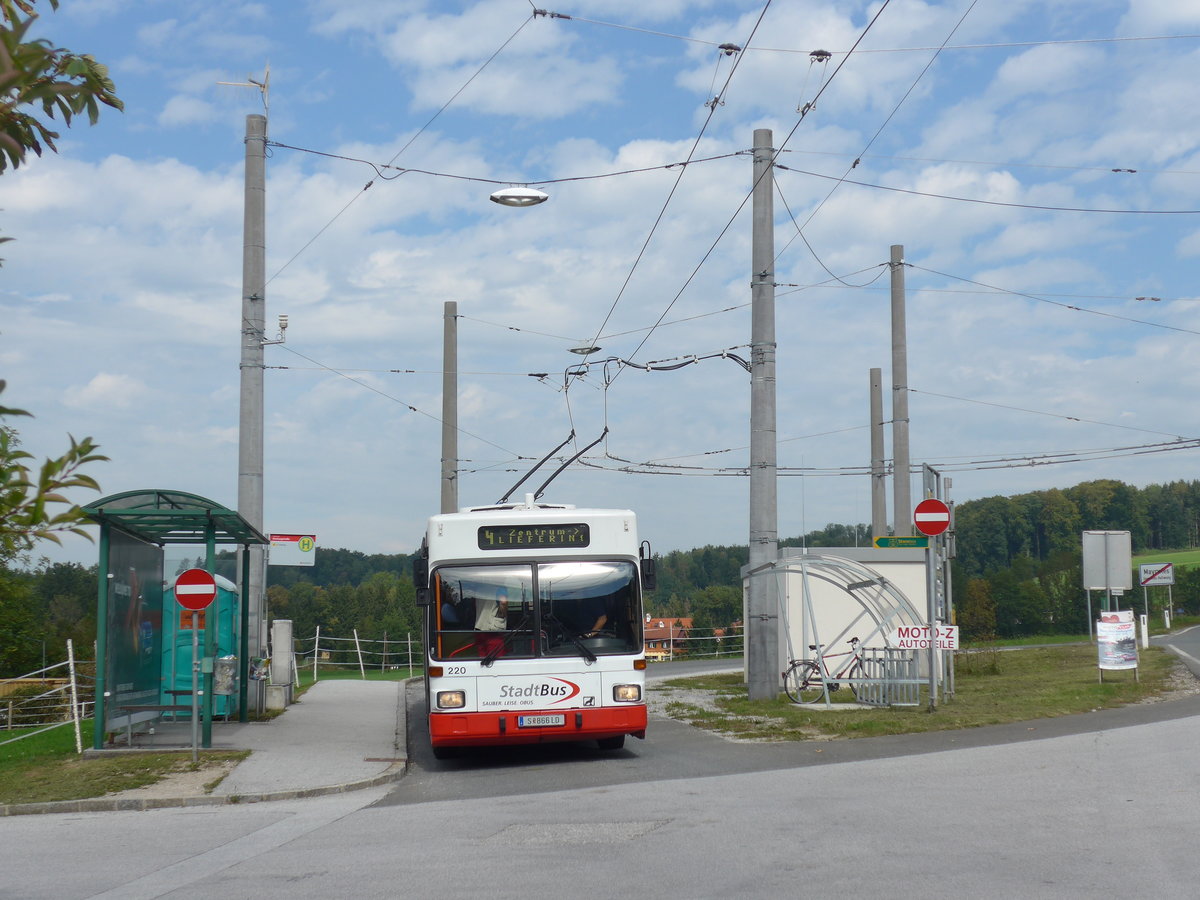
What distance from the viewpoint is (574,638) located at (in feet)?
46.5

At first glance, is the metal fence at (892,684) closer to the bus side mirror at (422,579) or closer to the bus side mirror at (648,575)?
the bus side mirror at (648,575)

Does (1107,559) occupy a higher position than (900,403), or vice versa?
(900,403)

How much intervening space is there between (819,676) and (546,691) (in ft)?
32.5

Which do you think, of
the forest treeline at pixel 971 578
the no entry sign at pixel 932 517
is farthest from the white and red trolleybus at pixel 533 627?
the forest treeline at pixel 971 578

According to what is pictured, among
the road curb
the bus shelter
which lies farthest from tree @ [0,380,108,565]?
the bus shelter

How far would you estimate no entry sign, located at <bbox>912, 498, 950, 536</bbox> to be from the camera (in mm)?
18219

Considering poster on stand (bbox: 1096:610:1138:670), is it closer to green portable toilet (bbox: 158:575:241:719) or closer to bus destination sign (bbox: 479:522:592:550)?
bus destination sign (bbox: 479:522:592:550)

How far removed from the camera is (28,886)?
26.2 ft

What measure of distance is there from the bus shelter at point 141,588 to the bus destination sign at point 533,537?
3.34 m

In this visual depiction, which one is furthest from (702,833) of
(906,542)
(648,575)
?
(906,542)

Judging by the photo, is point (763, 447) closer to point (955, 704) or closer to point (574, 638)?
point (955, 704)

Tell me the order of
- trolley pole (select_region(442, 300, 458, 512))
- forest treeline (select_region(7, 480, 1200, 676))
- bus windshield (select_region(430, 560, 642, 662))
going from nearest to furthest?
bus windshield (select_region(430, 560, 642, 662)) < trolley pole (select_region(442, 300, 458, 512)) < forest treeline (select_region(7, 480, 1200, 676))

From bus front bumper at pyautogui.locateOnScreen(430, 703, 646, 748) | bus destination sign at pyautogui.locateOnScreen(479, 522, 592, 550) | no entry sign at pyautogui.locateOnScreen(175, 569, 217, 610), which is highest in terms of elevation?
bus destination sign at pyautogui.locateOnScreen(479, 522, 592, 550)

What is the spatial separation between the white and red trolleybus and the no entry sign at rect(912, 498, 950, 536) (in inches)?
211
